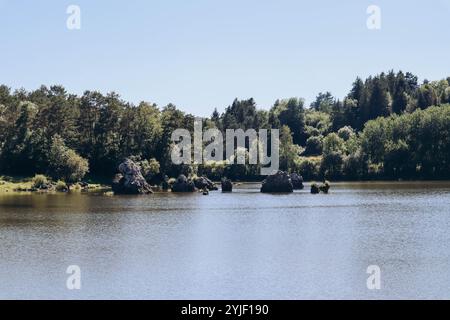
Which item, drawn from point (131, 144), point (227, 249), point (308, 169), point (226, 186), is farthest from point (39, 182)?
point (227, 249)

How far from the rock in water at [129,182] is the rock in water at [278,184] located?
24.5 meters

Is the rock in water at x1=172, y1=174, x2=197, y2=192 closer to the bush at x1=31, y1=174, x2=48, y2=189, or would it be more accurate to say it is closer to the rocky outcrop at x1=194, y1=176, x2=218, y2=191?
the rocky outcrop at x1=194, y1=176, x2=218, y2=191

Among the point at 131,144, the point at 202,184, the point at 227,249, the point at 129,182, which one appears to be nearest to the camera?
the point at 227,249

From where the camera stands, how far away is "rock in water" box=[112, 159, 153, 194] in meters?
145

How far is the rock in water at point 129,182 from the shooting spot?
476ft

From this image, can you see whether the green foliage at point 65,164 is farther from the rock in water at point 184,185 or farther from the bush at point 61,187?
the rock in water at point 184,185

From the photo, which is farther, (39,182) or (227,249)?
(39,182)

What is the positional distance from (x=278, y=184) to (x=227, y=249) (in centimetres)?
7817

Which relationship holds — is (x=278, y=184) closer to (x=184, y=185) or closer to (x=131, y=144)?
(x=184, y=185)

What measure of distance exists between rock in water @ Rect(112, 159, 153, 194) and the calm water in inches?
1362

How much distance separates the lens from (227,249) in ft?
209
